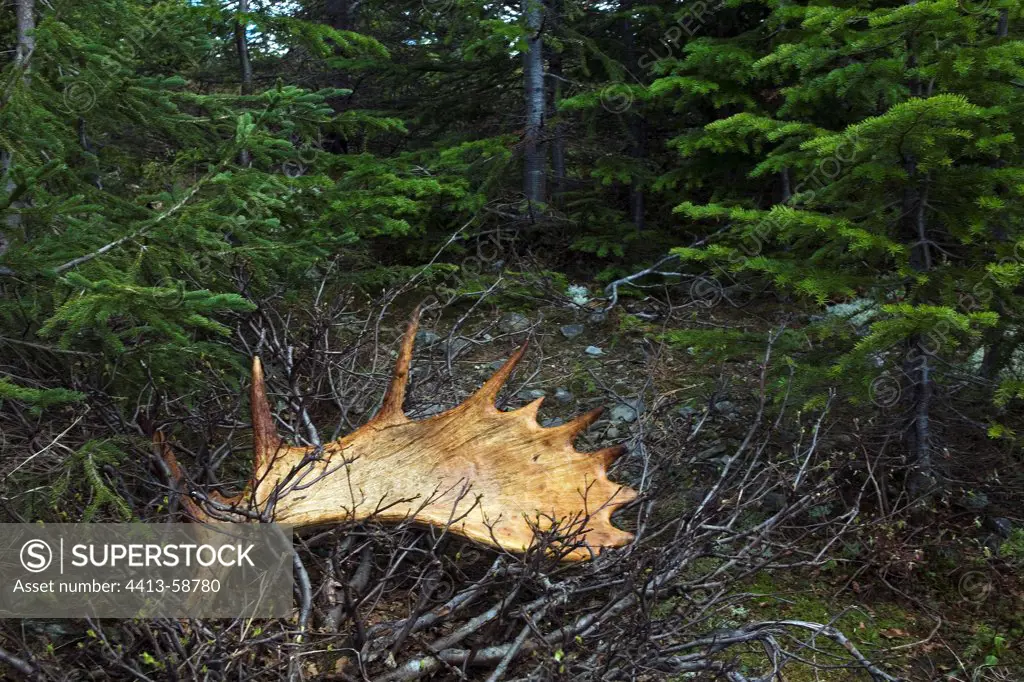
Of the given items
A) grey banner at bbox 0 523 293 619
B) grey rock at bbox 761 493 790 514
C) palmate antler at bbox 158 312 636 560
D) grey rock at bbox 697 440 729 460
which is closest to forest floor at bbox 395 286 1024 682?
grey rock at bbox 697 440 729 460

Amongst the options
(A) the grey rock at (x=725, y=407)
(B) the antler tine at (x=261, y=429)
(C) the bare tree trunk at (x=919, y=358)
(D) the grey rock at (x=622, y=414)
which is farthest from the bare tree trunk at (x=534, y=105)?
(B) the antler tine at (x=261, y=429)

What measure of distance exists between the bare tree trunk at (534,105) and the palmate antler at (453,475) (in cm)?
477

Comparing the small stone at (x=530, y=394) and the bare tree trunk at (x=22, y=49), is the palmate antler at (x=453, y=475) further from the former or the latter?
the small stone at (x=530, y=394)

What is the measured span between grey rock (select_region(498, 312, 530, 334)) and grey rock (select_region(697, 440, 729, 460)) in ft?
8.83

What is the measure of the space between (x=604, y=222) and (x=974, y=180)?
4788mm

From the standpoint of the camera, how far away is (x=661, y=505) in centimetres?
574

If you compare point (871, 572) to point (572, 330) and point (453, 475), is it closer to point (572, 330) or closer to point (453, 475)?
point (453, 475)

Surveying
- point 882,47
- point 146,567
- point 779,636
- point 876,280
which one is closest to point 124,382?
point 146,567

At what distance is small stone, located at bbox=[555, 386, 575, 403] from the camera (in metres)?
7.25

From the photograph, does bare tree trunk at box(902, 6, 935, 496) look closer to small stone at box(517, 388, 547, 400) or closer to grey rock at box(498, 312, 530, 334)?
small stone at box(517, 388, 547, 400)

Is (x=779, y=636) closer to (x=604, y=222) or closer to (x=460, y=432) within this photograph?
(x=460, y=432)

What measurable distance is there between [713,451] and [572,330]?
256cm

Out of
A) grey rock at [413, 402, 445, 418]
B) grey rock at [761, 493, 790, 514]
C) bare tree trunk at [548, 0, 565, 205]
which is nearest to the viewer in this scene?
grey rock at [413, 402, 445, 418]

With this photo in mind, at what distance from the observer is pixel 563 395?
7297mm
